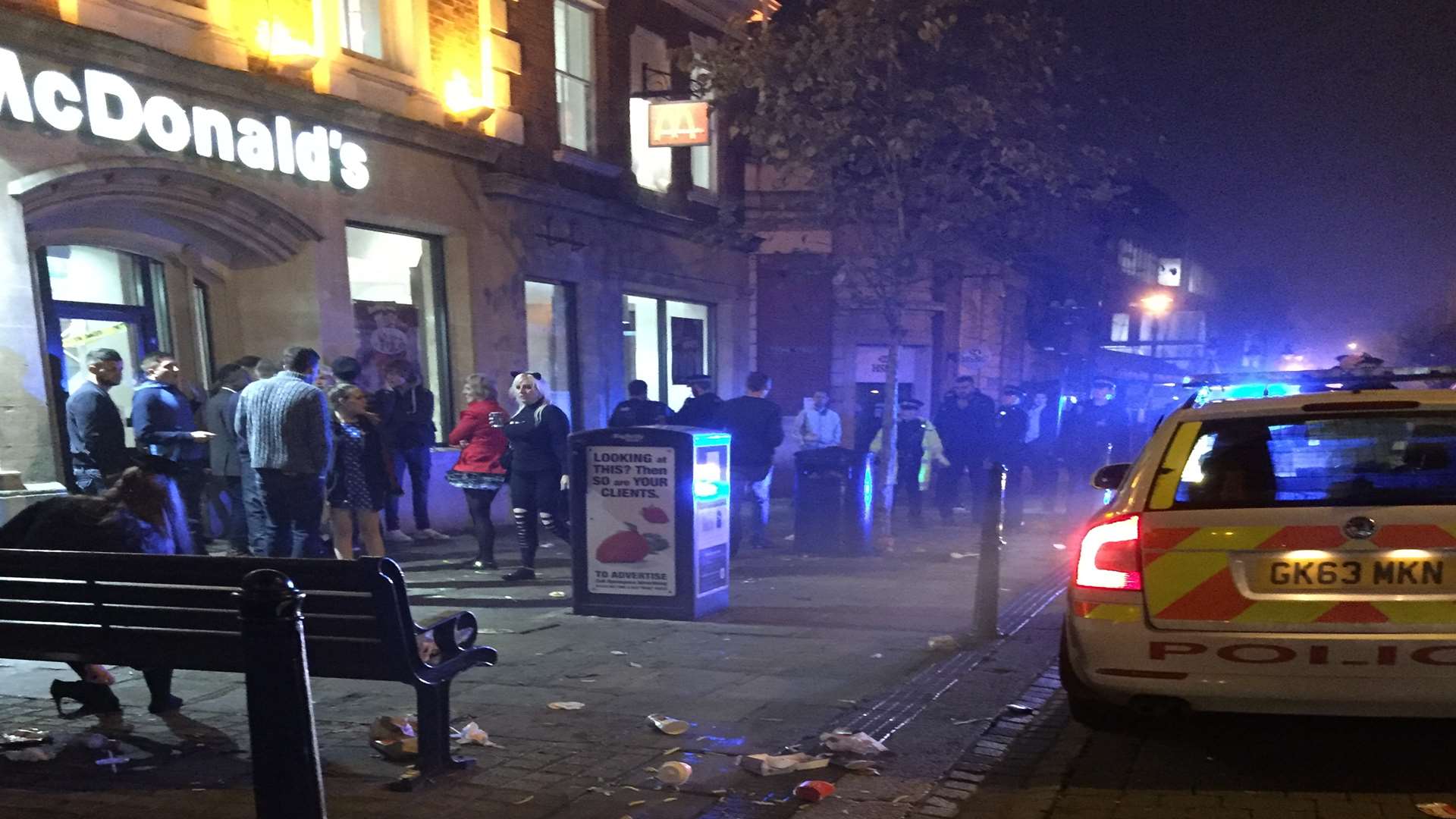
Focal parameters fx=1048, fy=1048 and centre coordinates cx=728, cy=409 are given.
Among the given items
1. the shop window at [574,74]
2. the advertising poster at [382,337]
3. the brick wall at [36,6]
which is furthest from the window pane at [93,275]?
the shop window at [574,74]

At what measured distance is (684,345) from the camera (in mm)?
17844

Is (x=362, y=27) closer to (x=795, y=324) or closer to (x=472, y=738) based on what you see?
(x=472, y=738)

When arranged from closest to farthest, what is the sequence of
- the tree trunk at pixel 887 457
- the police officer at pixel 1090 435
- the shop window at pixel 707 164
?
1. the tree trunk at pixel 887 457
2. the police officer at pixel 1090 435
3. the shop window at pixel 707 164

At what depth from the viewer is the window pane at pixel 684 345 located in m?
17.4

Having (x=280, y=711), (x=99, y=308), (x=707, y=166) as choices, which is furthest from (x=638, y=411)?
(x=707, y=166)

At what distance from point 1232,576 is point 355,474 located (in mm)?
6532

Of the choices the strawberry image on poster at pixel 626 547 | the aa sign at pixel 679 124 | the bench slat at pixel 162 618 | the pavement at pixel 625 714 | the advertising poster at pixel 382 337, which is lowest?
the pavement at pixel 625 714

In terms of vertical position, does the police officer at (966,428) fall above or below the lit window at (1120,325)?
below

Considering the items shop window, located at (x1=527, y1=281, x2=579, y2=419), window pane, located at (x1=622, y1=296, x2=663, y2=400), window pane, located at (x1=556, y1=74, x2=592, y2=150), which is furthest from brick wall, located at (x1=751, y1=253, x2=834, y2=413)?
shop window, located at (x1=527, y1=281, x2=579, y2=419)

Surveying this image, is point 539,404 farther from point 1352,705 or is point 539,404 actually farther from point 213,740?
point 1352,705

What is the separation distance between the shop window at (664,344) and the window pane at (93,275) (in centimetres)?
703

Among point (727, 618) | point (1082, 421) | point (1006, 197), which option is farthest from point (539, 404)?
point (1082, 421)

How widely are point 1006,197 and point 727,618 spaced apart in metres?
6.52

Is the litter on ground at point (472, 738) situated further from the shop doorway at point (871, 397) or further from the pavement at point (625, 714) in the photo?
the shop doorway at point (871, 397)
